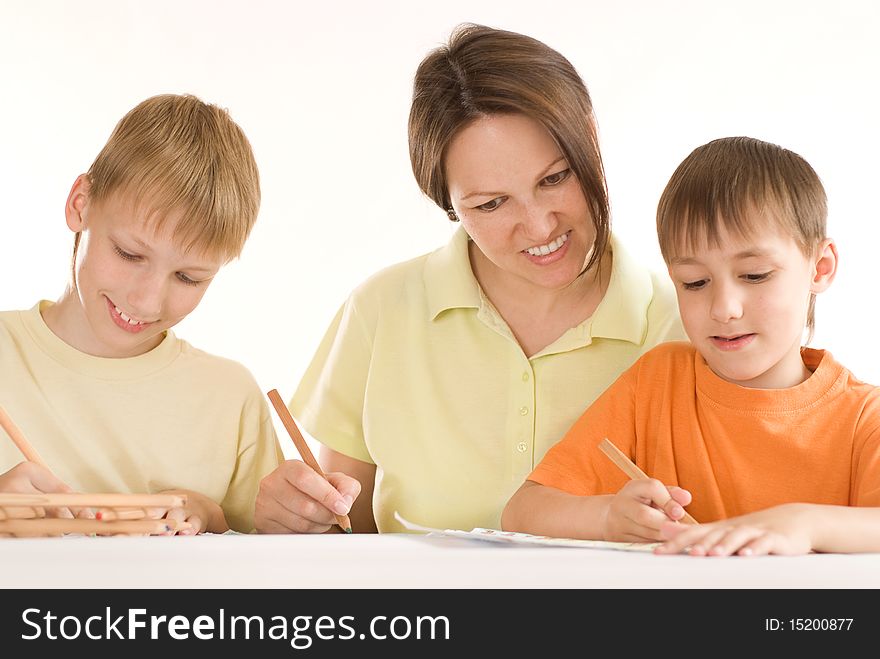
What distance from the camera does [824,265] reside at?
3.83ft

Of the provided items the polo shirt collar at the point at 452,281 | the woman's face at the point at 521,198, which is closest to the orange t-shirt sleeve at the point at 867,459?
the woman's face at the point at 521,198

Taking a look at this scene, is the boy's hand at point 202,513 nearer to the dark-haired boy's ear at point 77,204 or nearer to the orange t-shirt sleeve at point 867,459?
the dark-haired boy's ear at point 77,204

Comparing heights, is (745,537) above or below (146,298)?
below

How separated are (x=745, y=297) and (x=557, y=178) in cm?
28

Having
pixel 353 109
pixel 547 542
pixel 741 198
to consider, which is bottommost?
pixel 547 542

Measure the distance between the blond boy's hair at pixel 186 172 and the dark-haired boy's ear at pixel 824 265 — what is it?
714mm

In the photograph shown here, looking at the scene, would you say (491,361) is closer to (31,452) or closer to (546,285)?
(546,285)

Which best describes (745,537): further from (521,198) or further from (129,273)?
(129,273)

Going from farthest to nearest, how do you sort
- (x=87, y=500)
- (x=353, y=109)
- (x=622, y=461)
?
(x=353, y=109) → (x=622, y=461) → (x=87, y=500)

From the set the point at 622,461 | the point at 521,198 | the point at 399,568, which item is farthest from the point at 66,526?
the point at 521,198

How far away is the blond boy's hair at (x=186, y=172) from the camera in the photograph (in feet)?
4.23

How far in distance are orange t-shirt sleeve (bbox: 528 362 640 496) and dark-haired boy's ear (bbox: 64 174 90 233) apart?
663 millimetres

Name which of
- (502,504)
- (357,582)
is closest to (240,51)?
(502,504)
